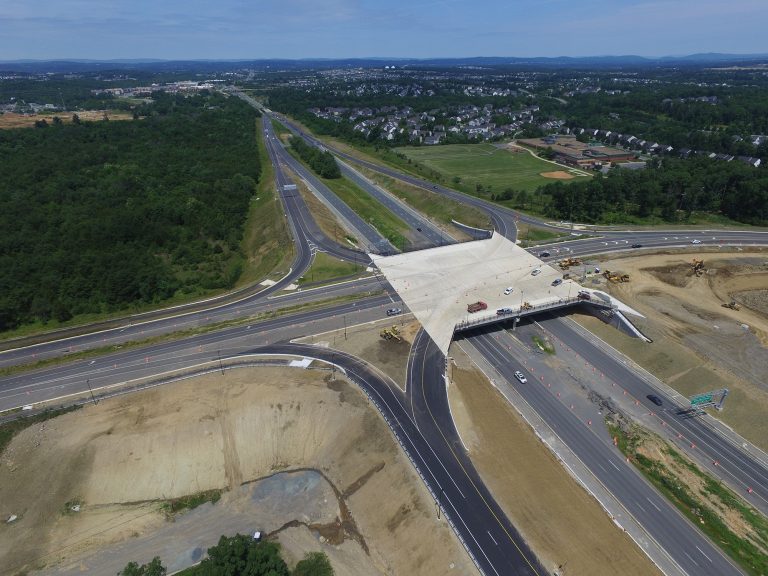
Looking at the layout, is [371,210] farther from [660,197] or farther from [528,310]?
[660,197]

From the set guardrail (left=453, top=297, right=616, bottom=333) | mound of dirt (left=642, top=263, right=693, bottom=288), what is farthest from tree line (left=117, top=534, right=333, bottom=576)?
mound of dirt (left=642, top=263, right=693, bottom=288)

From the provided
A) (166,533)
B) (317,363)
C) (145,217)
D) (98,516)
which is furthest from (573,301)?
(145,217)

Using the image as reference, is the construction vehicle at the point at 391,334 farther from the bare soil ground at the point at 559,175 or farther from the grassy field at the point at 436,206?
the bare soil ground at the point at 559,175

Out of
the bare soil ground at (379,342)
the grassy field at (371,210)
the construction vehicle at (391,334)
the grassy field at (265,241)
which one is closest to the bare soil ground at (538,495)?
the bare soil ground at (379,342)

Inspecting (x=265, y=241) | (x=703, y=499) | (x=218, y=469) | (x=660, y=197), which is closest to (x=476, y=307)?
(x=703, y=499)

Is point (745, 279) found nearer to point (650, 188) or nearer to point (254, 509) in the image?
point (650, 188)

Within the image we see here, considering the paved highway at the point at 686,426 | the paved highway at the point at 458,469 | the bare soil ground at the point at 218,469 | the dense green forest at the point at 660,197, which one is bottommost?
the bare soil ground at the point at 218,469
